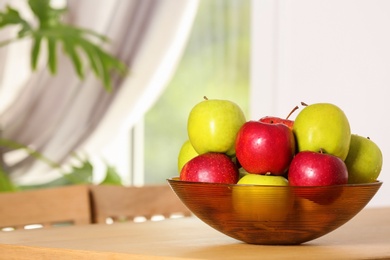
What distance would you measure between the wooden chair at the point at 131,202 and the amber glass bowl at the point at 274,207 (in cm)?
74

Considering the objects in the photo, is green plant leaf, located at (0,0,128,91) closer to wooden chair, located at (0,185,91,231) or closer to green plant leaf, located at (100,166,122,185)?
green plant leaf, located at (100,166,122,185)

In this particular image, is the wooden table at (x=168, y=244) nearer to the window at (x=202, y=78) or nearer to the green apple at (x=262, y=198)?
the green apple at (x=262, y=198)

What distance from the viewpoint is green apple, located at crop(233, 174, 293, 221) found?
1220 mm

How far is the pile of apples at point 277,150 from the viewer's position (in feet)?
4.06

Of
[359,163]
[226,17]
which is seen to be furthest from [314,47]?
[359,163]

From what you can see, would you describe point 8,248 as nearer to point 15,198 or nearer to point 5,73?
point 15,198

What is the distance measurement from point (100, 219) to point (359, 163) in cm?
82

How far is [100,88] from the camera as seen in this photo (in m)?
4.19

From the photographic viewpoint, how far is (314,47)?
10.2 ft

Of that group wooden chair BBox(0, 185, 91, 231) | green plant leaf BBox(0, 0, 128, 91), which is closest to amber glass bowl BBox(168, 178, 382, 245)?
wooden chair BBox(0, 185, 91, 231)

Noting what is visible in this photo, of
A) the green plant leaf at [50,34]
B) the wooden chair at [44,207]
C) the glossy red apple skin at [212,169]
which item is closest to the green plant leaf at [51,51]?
the green plant leaf at [50,34]

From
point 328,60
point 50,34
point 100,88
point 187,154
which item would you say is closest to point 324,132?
point 187,154

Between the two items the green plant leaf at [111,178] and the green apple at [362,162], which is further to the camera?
the green plant leaf at [111,178]

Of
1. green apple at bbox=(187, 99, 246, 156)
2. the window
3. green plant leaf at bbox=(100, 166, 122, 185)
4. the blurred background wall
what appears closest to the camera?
green apple at bbox=(187, 99, 246, 156)
